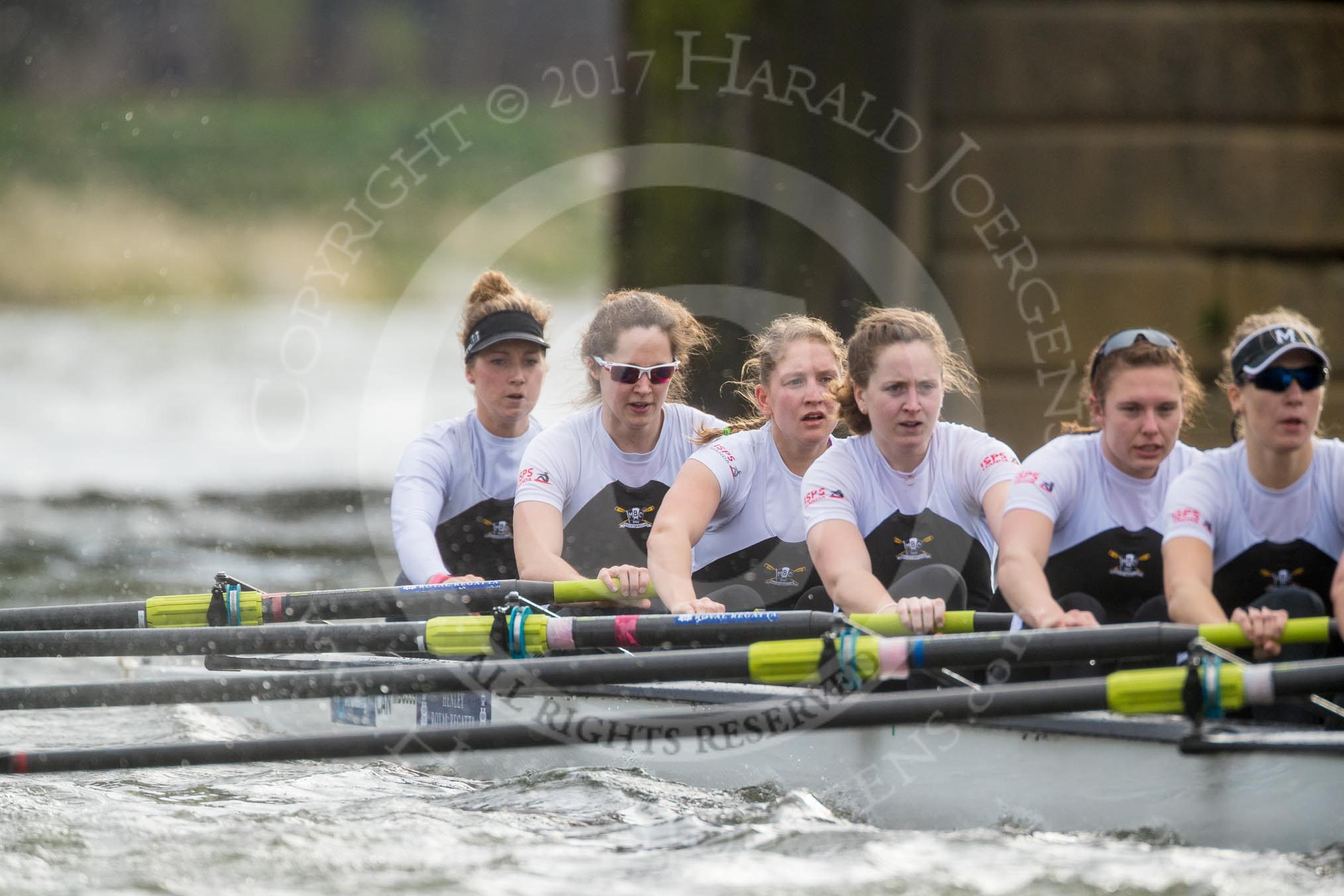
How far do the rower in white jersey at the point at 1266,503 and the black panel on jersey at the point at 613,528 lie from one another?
57.9 inches

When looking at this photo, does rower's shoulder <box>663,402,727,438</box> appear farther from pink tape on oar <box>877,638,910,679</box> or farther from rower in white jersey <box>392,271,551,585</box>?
pink tape on oar <box>877,638,910,679</box>

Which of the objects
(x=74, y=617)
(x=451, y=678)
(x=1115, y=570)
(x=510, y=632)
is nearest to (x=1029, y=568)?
(x=1115, y=570)

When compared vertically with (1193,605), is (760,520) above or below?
above

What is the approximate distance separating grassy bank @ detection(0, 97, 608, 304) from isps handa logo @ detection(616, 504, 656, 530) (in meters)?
8.87

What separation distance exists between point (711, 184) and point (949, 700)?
274 cm

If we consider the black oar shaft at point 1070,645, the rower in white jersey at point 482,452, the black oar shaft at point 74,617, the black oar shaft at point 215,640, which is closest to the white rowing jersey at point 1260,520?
the black oar shaft at point 1070,645

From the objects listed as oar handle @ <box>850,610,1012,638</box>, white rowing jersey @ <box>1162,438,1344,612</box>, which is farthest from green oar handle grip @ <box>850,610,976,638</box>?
white rowing jersey @ <box>1162,438,1344,612</box>

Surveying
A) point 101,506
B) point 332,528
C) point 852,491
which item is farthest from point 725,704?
point 101,506

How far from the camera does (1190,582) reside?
9.62 feet

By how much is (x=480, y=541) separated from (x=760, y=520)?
1.08m

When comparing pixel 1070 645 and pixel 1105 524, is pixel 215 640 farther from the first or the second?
pixel 1105 524

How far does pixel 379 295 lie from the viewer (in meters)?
16.5

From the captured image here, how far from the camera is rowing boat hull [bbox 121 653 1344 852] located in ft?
8.84

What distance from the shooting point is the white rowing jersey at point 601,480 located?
396cm
